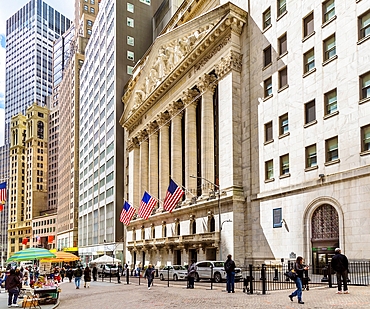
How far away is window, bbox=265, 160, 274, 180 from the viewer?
138 ft

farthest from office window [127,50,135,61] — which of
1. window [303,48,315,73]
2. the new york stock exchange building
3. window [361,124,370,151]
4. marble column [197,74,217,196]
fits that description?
window [361,124,370,151]

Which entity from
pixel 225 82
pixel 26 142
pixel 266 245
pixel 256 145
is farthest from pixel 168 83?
pixel 26 142

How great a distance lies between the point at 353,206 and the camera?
32.5m

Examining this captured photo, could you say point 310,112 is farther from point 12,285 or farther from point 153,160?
point 153,160

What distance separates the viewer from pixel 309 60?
126 feet

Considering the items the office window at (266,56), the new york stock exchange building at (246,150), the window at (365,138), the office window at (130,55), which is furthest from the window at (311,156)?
the office window at (130,55)

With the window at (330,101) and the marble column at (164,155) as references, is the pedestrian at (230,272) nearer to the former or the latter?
the window at (330,101)

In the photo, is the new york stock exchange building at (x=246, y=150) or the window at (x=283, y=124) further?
the window at (x=283, y=124)

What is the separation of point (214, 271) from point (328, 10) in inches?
850

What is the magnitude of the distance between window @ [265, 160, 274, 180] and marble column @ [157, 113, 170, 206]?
2274 centimetres

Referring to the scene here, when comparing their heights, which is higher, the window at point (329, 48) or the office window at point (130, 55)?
the office window at point (130, 55)

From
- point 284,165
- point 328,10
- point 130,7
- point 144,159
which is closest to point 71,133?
point 130,7

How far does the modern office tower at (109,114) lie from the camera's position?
86750 millimetres

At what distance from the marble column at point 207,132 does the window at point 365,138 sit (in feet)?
69.2
